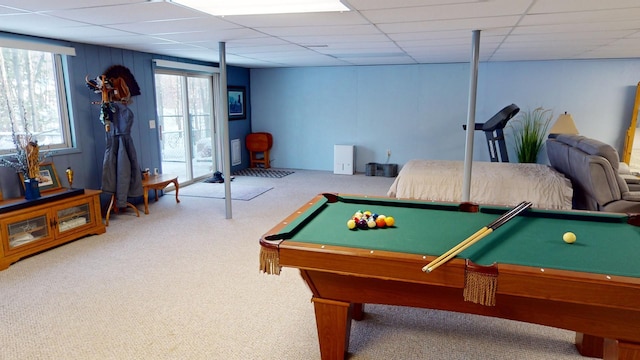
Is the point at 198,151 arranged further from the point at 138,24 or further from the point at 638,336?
the point at 638,336

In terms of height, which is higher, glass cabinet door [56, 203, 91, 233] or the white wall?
the white wall

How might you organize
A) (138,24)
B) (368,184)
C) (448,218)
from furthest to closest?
(368,184) → (138,24) → (448,218)

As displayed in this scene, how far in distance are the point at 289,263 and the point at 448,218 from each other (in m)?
1.08

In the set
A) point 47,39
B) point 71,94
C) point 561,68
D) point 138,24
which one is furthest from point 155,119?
point 561,68

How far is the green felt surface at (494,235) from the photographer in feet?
5.87

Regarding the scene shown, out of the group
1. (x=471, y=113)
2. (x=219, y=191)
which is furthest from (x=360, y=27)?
(x=219, y=191)

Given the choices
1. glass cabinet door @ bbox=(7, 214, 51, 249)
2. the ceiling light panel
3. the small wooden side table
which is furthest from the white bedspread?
glass cabinet door @ bbox=(7, 214, 51, 249)

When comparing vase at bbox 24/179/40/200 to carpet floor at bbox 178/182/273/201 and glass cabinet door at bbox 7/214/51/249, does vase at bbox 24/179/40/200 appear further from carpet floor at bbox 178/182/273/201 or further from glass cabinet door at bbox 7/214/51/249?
carpet floor at bbox 178/182/273/201

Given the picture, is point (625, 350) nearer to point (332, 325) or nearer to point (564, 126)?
point (332, 325)

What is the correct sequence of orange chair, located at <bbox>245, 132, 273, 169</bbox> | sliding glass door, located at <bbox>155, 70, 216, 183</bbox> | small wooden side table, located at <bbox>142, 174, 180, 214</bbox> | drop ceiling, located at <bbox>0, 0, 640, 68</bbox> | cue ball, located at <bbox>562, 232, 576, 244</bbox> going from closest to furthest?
cue ball, located at <bbox>562, 232, 576, 244</bbox>, drop ceiling, located at <bbox>0, 0, 640, 68</bbox>, small wooden side table, located at <bbox>142, 174, 180, 214</bbox>, sliding glass door, located at <bbox>155, 70, 216, 183</bbox>, orange chair, located at <bbox>245, 132, 273, 169</bbox>

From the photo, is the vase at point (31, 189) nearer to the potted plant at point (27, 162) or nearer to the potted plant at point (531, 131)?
the potted plant at point (27, 162)

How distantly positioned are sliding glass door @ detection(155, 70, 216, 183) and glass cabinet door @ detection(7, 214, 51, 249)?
2639mm

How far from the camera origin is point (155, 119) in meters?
5.92

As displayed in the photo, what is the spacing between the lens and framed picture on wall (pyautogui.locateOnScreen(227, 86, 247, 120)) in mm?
7910
